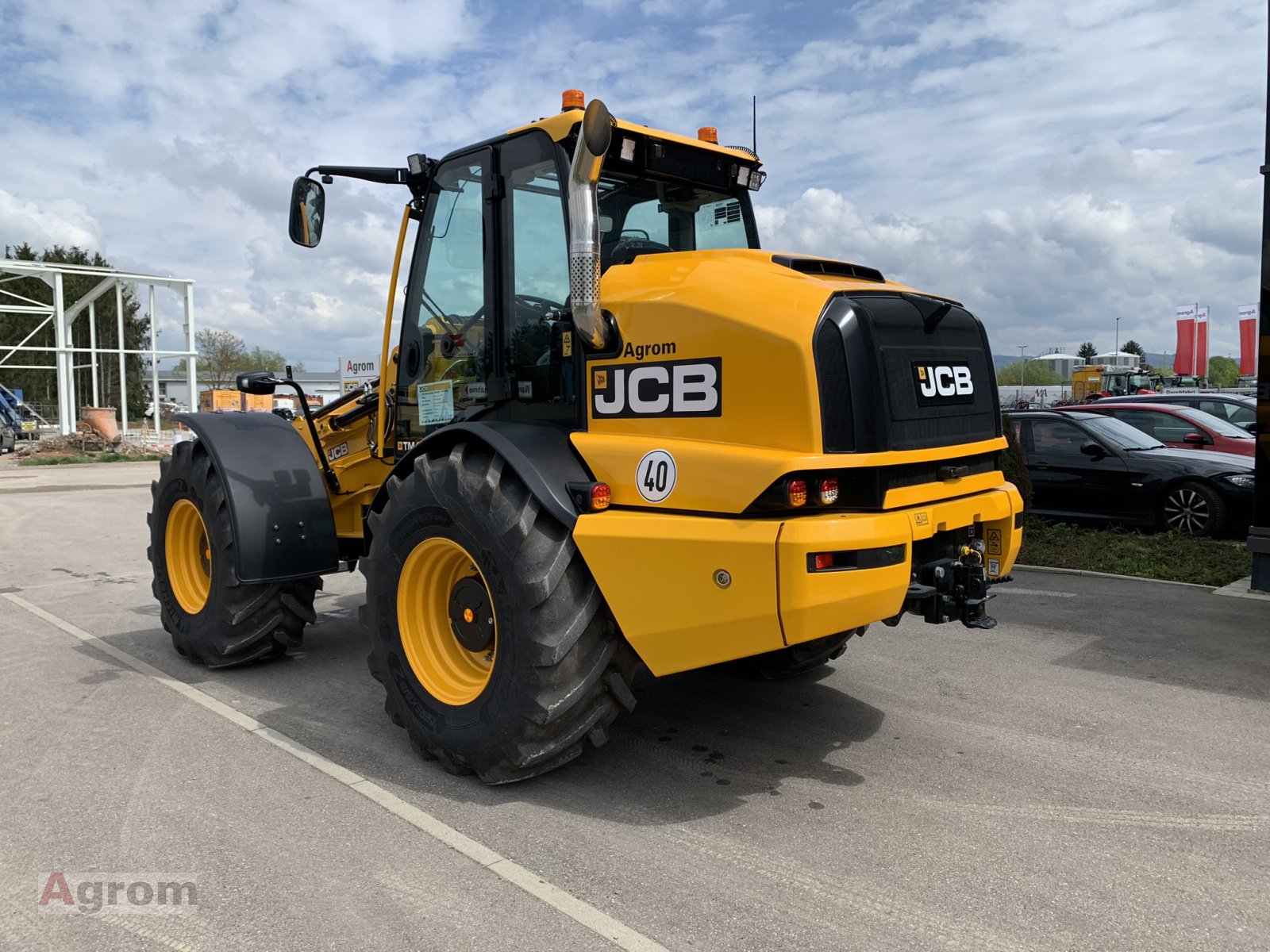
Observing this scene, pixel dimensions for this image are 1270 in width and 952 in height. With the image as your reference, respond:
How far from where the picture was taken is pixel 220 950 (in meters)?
2.79

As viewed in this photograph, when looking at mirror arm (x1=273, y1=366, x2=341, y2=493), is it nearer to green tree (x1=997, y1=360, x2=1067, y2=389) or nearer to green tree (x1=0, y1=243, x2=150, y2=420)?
green tree (x1=0, y1=243, x2=150, y2=420)

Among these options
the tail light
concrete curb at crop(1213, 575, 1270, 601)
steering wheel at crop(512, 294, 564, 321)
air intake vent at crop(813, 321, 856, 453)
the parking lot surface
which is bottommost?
the parking lot surface

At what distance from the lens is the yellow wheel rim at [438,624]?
416 cm

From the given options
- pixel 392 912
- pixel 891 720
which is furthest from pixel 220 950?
pixel 891 720

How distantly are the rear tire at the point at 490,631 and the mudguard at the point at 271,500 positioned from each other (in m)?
1.13

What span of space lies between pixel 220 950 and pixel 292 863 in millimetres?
498

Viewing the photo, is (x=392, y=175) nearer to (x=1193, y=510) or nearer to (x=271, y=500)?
(x=271, y=500)

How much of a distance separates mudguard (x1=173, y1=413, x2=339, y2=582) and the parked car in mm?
11131

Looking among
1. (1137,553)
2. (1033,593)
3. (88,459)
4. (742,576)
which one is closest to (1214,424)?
(1137,553)

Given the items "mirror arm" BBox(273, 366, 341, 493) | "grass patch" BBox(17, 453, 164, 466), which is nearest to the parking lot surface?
"mirror arm" BBox(273, 366, 341, 493)

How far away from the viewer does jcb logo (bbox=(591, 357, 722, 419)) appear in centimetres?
353

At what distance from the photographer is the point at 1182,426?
11742mm

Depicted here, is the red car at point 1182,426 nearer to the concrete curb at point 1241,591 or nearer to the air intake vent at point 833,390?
the concrete curb at point 1241,591

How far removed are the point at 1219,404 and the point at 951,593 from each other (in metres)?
12.4
